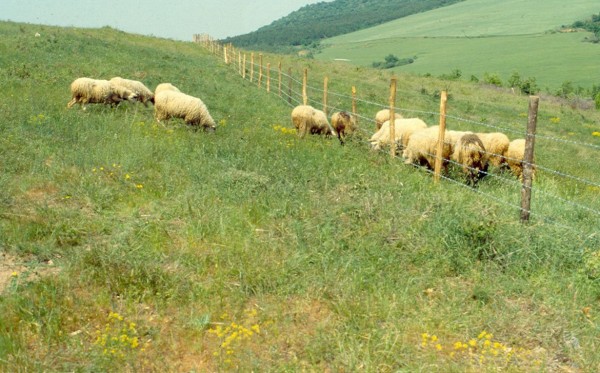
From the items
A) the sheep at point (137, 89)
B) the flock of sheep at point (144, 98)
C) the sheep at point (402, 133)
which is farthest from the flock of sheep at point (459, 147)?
the sheep at point (137, 89)

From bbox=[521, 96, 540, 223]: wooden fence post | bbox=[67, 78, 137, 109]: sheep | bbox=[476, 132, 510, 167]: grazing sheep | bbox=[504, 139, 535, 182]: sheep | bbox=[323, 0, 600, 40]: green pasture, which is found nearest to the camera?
bbox=[521, 96, 540, 223]: wooden fence post

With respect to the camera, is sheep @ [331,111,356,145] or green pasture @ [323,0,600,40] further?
green pasture @ [323,0,600,40]

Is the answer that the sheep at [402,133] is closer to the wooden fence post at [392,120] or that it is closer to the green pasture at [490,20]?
the wooden fence post at [392,120]

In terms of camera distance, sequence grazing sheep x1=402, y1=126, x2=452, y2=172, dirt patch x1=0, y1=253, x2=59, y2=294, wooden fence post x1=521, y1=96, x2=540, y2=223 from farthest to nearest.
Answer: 1. grazing sheep x1=402, y1=126, x2=452, y2=172
2. wooden fence post x1=521, y1=96, x2=540, y2=223
3. dirt patch x1=0, y1=253, x2=59, y2=294

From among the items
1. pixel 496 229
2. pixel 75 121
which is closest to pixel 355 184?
pixel 496 229

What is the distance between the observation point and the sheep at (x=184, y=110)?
13023 mm

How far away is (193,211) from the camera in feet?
22.3

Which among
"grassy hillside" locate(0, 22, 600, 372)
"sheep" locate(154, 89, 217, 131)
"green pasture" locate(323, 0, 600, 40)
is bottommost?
"grassy hillside" locate(0, 22, 600, 372)

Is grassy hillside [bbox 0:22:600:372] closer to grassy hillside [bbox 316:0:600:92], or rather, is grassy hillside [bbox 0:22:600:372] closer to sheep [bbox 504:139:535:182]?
sheep [bbox 504:139:535:182]

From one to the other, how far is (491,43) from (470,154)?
2923 inches

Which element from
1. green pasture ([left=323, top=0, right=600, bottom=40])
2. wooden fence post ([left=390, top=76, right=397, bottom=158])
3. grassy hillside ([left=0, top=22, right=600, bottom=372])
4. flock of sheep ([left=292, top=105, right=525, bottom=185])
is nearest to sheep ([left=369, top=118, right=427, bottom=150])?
flock of sheep ([left=292, top=105, right=525, bottom=185])

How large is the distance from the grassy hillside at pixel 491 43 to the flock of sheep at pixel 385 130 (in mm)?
41693

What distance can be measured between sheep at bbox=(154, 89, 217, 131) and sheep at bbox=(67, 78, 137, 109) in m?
1.84

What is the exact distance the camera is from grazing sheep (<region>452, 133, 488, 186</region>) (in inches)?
395
